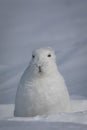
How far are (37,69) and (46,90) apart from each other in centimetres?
32

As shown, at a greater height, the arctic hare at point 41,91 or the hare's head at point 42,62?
the hare's head at point 42,62

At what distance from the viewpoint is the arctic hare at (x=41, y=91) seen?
227 inches

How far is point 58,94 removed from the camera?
5.81 metres

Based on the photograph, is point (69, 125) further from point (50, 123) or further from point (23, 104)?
point (23, 104)

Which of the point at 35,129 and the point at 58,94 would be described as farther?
the point at 58,94

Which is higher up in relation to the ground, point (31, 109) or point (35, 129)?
point (31, 109)

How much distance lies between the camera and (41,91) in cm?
577

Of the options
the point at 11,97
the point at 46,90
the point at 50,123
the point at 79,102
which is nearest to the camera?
the point at 50,123

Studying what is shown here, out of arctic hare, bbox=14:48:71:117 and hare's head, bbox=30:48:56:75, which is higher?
hare's head, bbox=30:48:56:75

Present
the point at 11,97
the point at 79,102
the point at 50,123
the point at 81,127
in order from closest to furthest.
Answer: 1. the point at 81,127
2. the point at 50,123
3. the point at 79,102
4. the point at 11,97

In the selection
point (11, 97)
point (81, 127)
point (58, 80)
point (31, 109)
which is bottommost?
point (81, 127)

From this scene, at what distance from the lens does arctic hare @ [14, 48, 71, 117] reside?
577 cm

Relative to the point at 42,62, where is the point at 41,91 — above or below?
below

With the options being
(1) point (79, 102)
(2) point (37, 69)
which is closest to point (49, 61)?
(2) point (37, 69)
